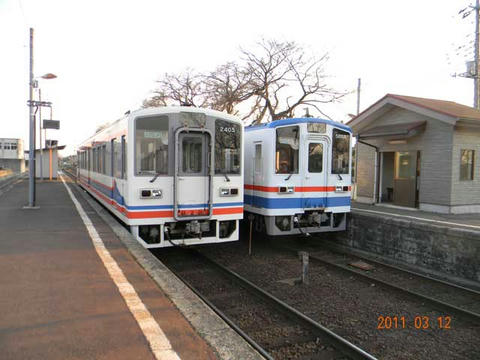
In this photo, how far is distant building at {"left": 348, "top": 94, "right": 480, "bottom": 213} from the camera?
11375 millimetres

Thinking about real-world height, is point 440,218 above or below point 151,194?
below

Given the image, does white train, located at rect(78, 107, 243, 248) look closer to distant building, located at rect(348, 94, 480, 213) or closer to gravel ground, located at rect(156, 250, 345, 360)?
gravel ground, located at rect(156, 250, 345, 360)

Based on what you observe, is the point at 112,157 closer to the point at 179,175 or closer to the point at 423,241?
the point at 179,175

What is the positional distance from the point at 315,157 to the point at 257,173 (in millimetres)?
1492

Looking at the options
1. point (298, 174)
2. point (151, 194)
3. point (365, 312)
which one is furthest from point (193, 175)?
point (365, 312)

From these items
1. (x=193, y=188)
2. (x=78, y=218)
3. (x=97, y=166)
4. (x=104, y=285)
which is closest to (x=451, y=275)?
(x=193, y=188)

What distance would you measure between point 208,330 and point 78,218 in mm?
7431

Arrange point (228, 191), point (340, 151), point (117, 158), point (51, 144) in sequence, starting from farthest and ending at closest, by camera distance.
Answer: point (51, 144) → point (340, 151) → point (117, 158) → point (228, 191)

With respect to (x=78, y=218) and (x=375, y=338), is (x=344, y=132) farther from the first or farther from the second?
(x=78, y=218)

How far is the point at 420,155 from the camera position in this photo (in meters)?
12.3

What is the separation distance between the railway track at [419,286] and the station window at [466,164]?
14.9 feet

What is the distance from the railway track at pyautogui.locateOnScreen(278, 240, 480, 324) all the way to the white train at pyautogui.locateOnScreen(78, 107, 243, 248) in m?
2.94

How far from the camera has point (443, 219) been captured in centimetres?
1027

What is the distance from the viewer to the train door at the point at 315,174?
9.56m
